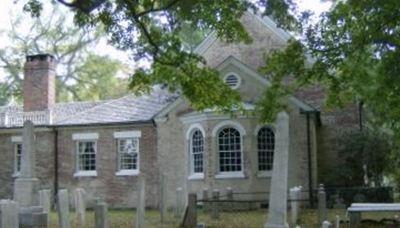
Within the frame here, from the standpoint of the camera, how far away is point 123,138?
30969 mm

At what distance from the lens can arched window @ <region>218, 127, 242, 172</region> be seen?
26734 millimetres

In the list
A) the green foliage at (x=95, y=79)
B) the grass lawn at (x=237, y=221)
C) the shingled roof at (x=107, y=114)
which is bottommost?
the grass lawn at (x=237, y=221)

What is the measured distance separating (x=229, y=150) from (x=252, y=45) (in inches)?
308

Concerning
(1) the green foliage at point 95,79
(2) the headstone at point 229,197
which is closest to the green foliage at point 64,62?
(1) the green foliage at point 95,79

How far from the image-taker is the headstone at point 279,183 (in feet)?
33.3

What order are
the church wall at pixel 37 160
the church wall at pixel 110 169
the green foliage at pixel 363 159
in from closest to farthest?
1. the green foliage at pixel 363 159
2. the church wall at pixel 110 169
3. the church wall at pixel 37 160

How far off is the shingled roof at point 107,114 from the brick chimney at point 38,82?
633 mm

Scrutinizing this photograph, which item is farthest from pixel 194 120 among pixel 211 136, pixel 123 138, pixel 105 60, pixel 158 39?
pixel 105 60

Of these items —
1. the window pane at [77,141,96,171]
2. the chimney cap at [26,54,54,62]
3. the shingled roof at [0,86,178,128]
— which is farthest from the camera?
the chimney cap at [26,54,54,62]

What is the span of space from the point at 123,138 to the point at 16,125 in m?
6.41

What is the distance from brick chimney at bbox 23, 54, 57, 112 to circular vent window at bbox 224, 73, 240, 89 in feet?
37.1

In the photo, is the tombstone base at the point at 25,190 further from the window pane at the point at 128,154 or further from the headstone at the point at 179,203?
the window pane at the point at 128,154

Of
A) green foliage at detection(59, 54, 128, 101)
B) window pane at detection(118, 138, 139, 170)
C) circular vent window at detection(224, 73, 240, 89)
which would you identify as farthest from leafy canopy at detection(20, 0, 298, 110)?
green foliage at detection(59, 54, 128, 101)

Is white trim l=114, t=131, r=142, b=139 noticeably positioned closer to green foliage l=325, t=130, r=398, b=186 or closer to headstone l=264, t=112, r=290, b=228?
green foliage l=325, t=130, r=398, b=186
